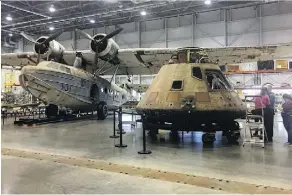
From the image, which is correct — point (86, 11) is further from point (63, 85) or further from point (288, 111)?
point (288, 111)

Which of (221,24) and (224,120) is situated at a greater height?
(221,24)

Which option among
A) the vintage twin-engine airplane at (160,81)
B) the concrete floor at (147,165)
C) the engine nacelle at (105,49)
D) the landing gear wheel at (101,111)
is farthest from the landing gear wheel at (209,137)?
the landing gear wheel at (101,111)

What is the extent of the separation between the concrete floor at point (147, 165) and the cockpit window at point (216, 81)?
158cm

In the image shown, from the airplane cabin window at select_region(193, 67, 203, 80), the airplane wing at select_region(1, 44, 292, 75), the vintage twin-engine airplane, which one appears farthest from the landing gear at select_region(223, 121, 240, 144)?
the airplane wing at select_region(1, 44, 292, 75)

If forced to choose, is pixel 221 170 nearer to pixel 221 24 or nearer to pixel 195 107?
pixel 195 107

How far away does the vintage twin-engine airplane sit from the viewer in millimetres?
7355

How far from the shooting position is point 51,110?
16.5 metres

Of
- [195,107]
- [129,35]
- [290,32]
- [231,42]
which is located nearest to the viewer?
[195,107]

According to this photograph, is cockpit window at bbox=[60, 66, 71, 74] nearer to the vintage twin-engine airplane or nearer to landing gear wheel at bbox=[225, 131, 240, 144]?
the vintage twin-engine airplane

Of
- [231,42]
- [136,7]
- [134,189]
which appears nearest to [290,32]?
[231,42]

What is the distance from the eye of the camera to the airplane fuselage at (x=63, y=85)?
12.4m

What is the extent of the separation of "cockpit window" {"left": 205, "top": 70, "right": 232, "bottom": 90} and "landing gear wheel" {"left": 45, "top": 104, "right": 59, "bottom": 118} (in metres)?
11.1

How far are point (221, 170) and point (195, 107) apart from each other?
2376 millimetres

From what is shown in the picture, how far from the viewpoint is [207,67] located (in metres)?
8.26
